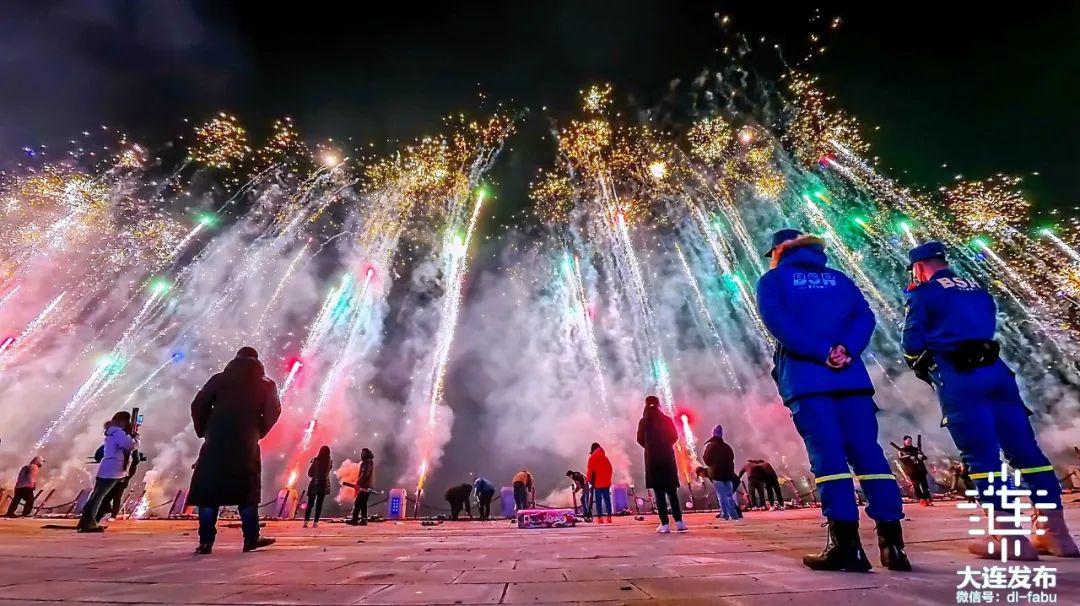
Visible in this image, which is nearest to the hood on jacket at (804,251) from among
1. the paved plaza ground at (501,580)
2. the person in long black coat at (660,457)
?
the paved plaza ground at (501,580)

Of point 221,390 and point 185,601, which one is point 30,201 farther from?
point 185,601

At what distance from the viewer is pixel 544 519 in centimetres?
1029

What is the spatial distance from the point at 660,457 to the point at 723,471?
4.58m

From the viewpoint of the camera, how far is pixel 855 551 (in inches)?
95.7

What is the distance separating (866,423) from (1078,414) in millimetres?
37424

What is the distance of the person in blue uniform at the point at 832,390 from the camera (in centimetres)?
255

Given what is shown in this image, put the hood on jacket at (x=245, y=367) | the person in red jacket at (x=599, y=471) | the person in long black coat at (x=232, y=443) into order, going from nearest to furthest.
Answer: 1. the person in long black coat at (x=232, y=443)
2. the hood on jacket at (x=245, y=367)
3. the person in red jacket at (x=599, y=471)

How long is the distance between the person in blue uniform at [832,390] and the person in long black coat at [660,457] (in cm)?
436

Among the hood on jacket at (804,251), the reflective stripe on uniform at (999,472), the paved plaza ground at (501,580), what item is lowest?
the paved plaza ground at (501,580)

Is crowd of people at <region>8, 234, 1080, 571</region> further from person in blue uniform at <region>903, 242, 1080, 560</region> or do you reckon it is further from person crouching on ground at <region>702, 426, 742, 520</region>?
person crouching on ground at <region>702, 426, 742, 520</region>

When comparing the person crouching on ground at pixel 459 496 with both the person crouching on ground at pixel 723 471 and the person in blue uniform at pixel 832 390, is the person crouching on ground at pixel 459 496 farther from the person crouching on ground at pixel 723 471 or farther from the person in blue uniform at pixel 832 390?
the person in blue uniform at pixel 832 390

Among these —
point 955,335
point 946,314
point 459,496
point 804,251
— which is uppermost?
point 804,251

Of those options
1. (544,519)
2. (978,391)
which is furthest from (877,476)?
(544,519)

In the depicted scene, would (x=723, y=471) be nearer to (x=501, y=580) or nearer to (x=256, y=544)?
(x=256, y=544)
